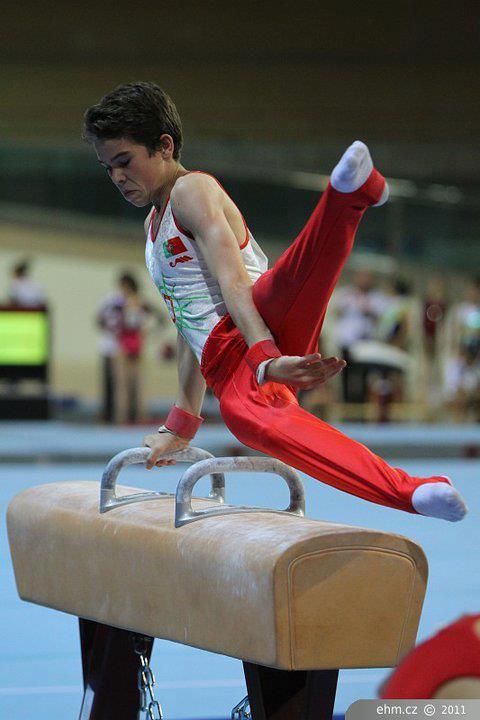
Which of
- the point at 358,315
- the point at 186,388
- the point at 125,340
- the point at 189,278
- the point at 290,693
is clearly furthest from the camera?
the point at 358,315

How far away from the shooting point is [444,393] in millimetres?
14438

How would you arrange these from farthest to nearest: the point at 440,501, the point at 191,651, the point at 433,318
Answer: the point at 433,318, the point at 191,651, the point at 440,501

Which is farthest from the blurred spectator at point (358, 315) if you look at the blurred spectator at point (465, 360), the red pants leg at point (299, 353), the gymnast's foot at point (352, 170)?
the gymnast's foot at point (352, 170)

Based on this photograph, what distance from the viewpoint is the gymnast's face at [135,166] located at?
9.46ft

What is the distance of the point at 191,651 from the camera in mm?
4320

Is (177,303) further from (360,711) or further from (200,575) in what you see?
(360,711)

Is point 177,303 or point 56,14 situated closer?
point 177,303

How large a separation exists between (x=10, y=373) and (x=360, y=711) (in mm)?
10991

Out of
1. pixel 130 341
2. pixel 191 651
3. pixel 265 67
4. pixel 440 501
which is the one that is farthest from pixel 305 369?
pixel 265 67

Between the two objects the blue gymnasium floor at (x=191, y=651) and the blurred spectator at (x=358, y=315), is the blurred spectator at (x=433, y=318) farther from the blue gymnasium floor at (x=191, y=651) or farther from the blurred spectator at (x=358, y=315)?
the blue gymnasium floor at (x=191, y=651)

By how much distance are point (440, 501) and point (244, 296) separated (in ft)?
2.45

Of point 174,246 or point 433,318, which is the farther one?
point 433,318

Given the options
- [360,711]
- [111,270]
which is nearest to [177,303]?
[360,711]

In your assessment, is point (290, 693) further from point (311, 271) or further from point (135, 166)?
point (135, 166)
